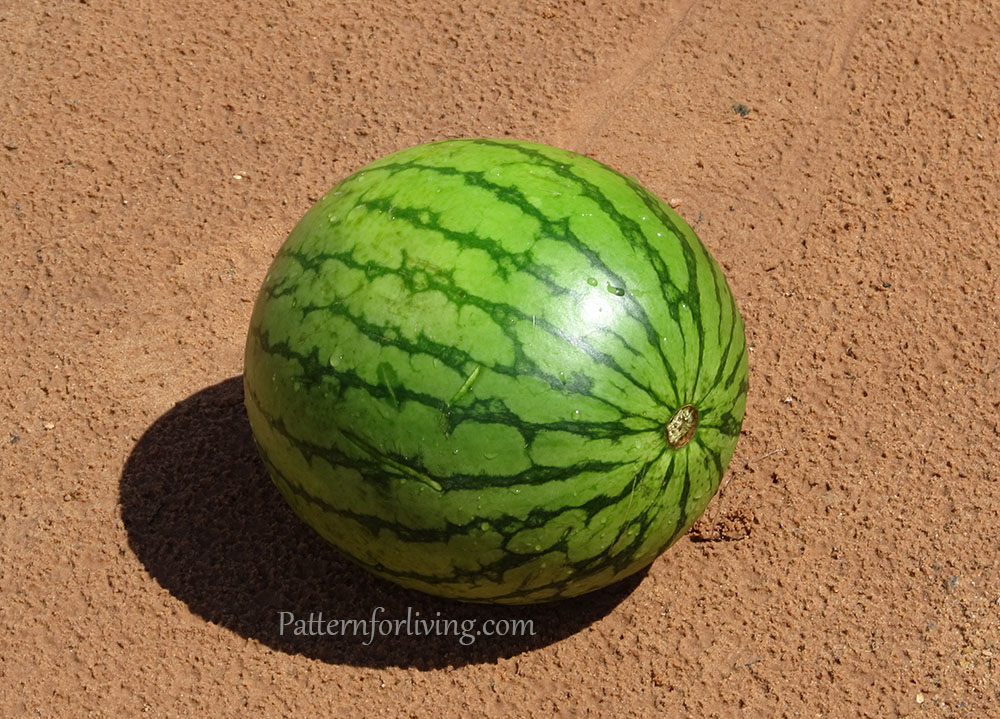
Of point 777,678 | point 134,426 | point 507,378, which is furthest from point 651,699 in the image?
point 134,426

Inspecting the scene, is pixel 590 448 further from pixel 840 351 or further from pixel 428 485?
pixel 840 351

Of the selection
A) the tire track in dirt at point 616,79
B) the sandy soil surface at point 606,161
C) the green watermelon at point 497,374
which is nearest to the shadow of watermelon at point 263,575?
the sandy soil surface at point 606,161

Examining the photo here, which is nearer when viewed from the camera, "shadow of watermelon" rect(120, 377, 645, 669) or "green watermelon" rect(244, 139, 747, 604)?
"green watermelon" rect(244, 139, 747, 604)

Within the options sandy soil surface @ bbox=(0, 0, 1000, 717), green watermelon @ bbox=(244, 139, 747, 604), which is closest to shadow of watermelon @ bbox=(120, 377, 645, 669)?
sandy soil surface @ bbox=(0, 0, 1000, 717)

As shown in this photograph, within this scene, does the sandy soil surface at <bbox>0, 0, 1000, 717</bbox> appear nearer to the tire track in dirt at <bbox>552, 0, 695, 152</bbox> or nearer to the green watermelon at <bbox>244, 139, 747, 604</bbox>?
the tire track in dirt at <bbox>552, 0, 695, 152</bbox>

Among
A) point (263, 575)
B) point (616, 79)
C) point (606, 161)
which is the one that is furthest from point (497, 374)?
point (616, 79)

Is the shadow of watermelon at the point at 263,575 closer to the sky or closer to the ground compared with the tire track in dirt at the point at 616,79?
closer to the ground

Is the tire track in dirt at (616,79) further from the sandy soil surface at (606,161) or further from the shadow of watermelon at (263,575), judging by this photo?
the shadow of watermelon at (263,575)
